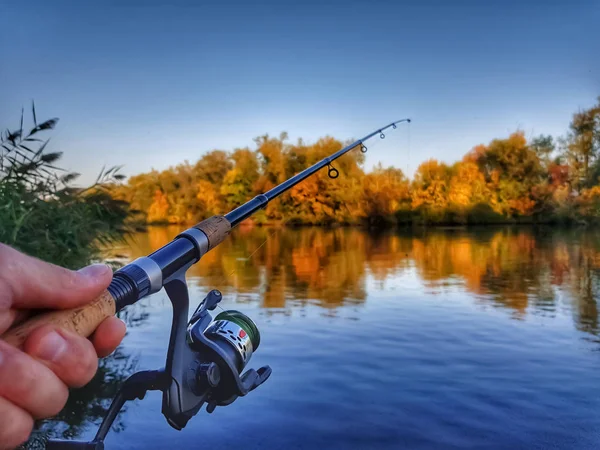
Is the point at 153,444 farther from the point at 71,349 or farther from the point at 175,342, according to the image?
the point at 71,349

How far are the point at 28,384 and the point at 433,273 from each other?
14541 mm

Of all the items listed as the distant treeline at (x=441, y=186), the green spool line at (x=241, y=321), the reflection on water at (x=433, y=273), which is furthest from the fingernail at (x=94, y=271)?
the distant treeline at (x=441, y=186)

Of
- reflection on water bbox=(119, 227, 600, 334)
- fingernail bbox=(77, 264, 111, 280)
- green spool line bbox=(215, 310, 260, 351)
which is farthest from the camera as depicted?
reflection on water bbox=(119, 227, 600, 334)

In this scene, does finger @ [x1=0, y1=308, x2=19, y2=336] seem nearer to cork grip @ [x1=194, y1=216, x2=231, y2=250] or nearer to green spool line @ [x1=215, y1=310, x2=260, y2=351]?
cork grip @ [x1=194, y1=216, x2=231, y2=250]

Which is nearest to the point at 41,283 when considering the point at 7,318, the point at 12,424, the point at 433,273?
the point at 7,318

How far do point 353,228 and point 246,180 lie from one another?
23.2 feet

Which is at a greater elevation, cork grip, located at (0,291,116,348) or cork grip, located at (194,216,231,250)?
cork grip, located at (194,216,231,250)

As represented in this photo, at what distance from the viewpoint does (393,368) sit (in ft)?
21.5

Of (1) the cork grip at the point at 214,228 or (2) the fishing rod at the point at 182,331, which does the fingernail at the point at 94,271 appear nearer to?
(2) the fishing rod at the point at 182,331

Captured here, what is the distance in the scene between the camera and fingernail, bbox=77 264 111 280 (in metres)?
0.83

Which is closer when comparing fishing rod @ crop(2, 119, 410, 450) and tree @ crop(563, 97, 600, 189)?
fishing rod @ crop(2, 119, 410, 450)

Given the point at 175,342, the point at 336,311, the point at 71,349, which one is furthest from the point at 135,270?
the point at 336,311

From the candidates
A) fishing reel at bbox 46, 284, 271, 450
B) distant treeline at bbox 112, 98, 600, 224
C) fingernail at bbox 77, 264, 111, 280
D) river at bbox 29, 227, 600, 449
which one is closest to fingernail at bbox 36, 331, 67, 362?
fingernail at bbox 77, 264, 111, 280

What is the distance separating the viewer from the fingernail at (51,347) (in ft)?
2.37
